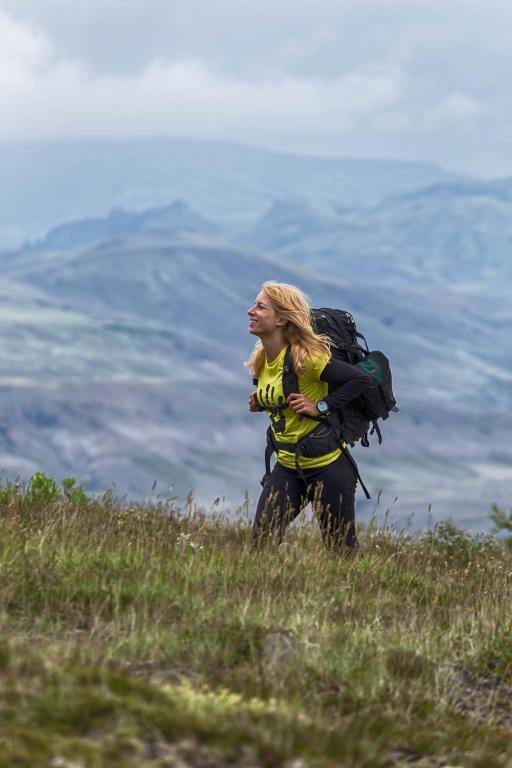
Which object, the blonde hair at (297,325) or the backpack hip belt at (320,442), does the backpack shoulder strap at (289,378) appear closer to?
the blonde hair at (297,325)

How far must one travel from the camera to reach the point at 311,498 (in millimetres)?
8469

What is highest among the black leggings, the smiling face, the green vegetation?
the smiling face

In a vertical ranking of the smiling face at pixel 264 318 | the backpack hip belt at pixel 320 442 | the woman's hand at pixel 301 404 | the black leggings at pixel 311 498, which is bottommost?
the black leggings at pixel 311 498

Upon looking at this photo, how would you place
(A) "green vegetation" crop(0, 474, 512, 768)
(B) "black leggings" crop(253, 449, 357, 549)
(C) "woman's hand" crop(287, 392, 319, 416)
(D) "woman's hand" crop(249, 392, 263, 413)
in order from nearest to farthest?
(A) "green vegetation" crop(0, 474, 512, 768)
(C) "woman's hand" crop(287, 392, 319, 416)
(B) "black leggings" crop(253, 449, 357, 549)
(D) "woman's hand" crop(249, 392, 263, 413)

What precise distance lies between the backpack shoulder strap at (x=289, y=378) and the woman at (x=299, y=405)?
0.04 m

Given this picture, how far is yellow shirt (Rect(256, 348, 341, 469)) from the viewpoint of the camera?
320 inches

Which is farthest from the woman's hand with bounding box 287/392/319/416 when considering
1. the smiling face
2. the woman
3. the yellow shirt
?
the smiling face

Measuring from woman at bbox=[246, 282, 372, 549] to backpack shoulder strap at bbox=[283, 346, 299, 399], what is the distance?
4cm

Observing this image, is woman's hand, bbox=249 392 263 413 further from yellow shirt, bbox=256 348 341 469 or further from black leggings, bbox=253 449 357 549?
black leggings, bbox=253 449 357 549

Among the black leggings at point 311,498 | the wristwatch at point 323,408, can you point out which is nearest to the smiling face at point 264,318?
the wristwatch at point 323,408

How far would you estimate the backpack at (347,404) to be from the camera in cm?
819

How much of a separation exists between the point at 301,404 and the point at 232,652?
2668mm

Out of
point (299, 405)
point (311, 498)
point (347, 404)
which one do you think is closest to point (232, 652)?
point (299, 405)

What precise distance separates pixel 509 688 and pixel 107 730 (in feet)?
10.4
